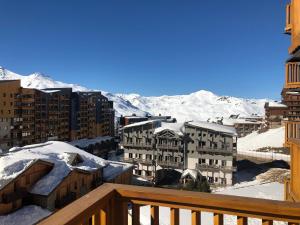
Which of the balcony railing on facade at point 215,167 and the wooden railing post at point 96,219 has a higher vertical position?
the wooden railing post at point 96,219

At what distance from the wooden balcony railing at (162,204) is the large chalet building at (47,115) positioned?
50.4m

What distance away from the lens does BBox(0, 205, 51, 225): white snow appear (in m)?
18.9

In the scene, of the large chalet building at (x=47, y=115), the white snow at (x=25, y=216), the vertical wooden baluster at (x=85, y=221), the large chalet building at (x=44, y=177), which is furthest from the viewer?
the large chalet building at (x=47, y=115)

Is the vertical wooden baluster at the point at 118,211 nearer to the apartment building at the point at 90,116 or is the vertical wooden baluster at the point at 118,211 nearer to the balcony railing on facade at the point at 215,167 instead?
the balcony railing on facade at the point at 215,167

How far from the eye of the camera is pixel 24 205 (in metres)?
21.9

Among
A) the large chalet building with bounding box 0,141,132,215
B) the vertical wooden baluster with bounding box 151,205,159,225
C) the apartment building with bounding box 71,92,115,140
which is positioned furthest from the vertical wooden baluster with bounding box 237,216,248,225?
the apartment building with bounding box 71,92,115,140

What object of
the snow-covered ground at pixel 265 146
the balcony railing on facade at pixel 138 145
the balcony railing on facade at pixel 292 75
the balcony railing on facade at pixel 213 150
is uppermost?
the balcony railing on facade at pixel 292 75

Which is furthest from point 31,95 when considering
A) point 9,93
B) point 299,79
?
point 299,79

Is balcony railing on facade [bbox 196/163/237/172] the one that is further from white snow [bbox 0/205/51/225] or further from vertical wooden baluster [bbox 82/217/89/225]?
vertical wooden baluster [bbox 82/217/89/225]

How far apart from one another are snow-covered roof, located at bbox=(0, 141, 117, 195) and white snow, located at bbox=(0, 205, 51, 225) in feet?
3.99

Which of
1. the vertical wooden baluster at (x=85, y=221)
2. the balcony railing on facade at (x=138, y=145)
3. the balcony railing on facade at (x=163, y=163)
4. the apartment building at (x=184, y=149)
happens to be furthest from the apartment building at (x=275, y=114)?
the vertical wooden baluster at (x=85, y=221)

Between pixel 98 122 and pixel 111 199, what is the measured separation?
237 ft

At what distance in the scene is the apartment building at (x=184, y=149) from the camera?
3941 centimetres

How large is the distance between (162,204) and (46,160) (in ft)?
76.1
